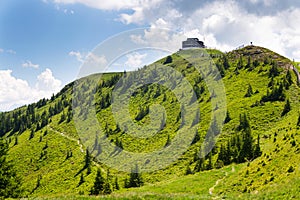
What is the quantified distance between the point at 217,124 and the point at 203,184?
76.8m

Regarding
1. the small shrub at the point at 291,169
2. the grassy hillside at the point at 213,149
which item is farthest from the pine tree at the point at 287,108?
the small shrub at the point at 291,169

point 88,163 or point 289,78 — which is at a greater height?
point 289,78

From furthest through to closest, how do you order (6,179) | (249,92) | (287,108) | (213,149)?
(249,92), (287,108), (213,149), (6,179)

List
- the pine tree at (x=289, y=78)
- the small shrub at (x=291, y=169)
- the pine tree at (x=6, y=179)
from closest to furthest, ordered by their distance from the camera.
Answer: the small shrub at (x=291, y=169) → the pine tree at (x=6, y=179) → the pine tree at (x=289, y=78)

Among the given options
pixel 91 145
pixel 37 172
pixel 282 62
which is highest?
pixel 282 62

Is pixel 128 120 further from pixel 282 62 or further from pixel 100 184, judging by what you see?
pixel 100 184

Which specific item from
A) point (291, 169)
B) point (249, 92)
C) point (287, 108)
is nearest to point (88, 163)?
point (249, 92)

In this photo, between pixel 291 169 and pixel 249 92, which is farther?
pixel 249 92

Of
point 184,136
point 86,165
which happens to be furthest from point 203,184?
point 86,165

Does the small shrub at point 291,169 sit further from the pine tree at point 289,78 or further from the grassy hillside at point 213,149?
the pine tree at point 289,78

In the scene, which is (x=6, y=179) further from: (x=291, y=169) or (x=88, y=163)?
(x=88, y=163)

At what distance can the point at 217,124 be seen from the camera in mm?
131000

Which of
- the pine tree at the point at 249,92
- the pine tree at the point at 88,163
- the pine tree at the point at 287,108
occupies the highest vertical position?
the pine tree at the point at 249,92

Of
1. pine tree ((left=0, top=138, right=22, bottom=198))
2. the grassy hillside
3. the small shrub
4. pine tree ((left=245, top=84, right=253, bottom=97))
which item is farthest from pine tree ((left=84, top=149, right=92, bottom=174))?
the small shrub
